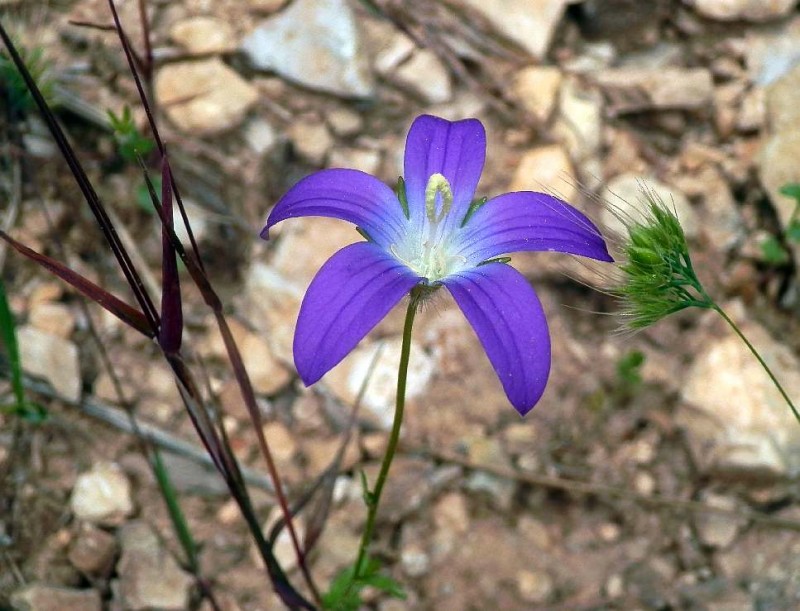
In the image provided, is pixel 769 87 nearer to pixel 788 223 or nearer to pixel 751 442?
pixel 788 223

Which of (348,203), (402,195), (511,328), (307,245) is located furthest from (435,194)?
(307,245)

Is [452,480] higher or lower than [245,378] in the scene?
higher

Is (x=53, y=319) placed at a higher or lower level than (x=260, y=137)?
lower

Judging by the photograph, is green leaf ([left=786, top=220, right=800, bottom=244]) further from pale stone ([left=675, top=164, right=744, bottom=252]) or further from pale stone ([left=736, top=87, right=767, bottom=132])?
pale stone ([left=736, top=87, right=767, bottom=132])

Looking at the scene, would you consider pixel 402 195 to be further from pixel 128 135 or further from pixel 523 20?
pixel 523 20

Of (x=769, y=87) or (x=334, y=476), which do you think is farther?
(x=769, y=87)

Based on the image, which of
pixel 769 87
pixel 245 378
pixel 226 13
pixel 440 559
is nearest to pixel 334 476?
pixel 245 378
